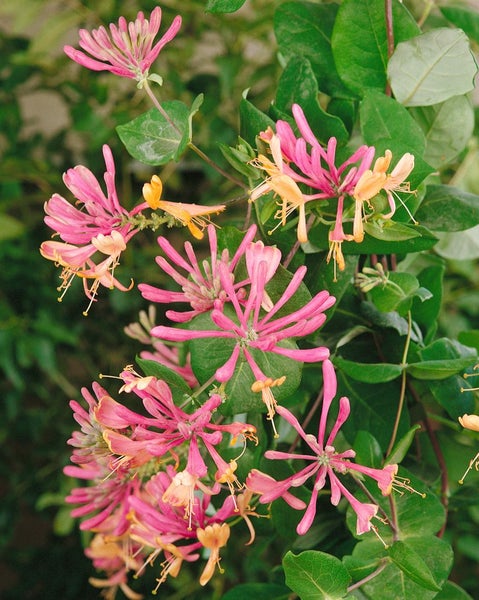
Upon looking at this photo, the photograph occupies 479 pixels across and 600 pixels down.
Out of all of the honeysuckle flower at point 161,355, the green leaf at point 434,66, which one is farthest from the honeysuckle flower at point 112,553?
the green leaf at point 434,66

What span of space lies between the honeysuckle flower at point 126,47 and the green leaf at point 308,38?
11 centimetres

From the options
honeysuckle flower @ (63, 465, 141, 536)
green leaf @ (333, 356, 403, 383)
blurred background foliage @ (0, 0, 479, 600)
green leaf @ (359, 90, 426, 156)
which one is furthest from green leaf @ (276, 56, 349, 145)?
blurred background foliage @ (0, 0, 479, 600)

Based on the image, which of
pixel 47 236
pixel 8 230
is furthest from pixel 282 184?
pixel 47 236

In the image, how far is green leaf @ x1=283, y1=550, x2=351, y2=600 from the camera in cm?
35

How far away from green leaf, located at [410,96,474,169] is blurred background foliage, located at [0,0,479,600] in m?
0.38

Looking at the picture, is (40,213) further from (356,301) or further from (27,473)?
(356,301)

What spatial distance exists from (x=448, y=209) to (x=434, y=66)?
79 millimetres

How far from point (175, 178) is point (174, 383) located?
2.44 feet

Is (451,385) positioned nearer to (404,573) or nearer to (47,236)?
(404,573)

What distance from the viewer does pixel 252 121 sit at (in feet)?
1.25

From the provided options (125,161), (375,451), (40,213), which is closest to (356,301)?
(375,451)

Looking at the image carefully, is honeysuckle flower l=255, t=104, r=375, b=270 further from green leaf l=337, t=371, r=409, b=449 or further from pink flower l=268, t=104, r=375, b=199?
green leaf l=337, t=371, r=409, b=449

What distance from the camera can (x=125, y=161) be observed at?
103cm

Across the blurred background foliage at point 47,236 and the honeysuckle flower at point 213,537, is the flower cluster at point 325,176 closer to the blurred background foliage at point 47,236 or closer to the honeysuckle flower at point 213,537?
the honeysuckle flower at point 213,537
